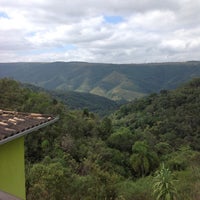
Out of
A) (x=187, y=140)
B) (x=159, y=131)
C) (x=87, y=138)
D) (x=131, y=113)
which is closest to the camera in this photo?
(x=87, y=138)

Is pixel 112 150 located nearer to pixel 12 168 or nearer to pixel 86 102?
pixel 12 168

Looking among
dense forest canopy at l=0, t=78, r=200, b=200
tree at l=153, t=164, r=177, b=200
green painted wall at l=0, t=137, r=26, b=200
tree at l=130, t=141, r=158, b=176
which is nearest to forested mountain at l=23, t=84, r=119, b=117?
dense forest canopy at l=0, t=78, r=200, b=200

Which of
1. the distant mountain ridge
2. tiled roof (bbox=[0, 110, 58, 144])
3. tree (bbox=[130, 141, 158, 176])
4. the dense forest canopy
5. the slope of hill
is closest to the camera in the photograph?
tiled roof (bbox=[0, 110, 58, 144])

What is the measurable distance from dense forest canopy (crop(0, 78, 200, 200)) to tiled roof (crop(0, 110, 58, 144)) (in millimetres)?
7213

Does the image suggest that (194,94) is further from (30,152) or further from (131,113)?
(30,152)

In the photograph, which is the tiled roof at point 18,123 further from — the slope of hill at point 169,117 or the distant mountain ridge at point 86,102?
the distant mountain ridge at point 86,102

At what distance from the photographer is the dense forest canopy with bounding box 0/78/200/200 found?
13.2 metres

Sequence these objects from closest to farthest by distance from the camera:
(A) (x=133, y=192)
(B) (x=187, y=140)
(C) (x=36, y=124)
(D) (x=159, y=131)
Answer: (C) (x=36, y=124) → (A) (x=133, y=192) → (B) (x=187, y=140) → (D) (x=159, y=131)

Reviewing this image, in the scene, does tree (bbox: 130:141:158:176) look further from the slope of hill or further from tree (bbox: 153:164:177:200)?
tree (bbox: 153:164:177:200)

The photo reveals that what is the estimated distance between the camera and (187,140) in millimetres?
52125

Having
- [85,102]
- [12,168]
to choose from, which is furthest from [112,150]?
[85,102]

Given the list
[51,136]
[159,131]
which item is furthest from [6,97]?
[159,131]

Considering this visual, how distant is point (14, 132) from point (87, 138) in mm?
32742

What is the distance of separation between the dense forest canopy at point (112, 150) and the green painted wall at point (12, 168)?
23.6 ft
